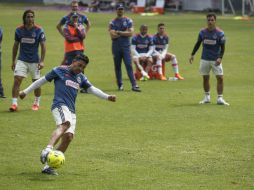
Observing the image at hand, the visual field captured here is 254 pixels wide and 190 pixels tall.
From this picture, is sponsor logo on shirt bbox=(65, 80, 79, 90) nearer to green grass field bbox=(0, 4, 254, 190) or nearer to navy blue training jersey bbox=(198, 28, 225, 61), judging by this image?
green grass field bbox=(0, 4, 254, 190)

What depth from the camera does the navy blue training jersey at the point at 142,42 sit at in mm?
27453

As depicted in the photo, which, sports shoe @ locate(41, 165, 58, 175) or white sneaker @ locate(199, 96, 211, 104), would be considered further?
white sneaker @ locate(199, 96, 211, 104)

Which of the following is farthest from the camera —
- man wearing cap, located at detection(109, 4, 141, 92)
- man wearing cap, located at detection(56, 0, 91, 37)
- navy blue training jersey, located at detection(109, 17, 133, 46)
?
navy blue training jersey, located at detection(109, 17, 133, 46)

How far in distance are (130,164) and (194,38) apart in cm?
2939

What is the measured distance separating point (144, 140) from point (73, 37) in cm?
726

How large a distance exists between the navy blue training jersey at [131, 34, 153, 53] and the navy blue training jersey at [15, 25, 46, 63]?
8.40 meters

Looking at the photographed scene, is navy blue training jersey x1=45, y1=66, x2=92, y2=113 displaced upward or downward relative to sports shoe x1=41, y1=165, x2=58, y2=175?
upward

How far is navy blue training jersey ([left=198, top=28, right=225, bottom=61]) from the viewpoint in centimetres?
2080

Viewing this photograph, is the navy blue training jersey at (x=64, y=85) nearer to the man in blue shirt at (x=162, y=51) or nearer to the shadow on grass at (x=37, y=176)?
the shadow on grass at (x=37, y=176)

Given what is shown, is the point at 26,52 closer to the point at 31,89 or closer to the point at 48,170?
the point at 31,89

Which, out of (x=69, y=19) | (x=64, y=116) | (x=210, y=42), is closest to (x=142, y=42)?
(x=69, y=19)

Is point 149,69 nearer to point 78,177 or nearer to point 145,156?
point 145,156

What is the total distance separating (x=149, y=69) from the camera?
27719mm

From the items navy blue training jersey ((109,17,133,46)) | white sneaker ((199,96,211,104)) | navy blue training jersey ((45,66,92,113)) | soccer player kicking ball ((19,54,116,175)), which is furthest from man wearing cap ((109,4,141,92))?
navy blue training jersey ((45,66,92,113))
